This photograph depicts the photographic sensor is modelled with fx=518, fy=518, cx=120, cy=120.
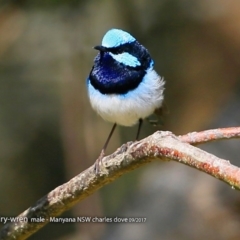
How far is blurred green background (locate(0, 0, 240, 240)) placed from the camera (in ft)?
15.8

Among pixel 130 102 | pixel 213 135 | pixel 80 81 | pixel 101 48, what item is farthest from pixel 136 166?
pixel 80 81

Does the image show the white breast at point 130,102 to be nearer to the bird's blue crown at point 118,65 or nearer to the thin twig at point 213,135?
the bird's blue crown at point 118,65

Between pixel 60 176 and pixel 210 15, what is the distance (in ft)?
7.11

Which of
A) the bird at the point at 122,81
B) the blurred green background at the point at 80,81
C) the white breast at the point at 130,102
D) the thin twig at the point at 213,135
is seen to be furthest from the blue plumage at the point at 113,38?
the blurred green background at the point at 80,81

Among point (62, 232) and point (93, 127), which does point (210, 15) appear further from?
point (62, 232)

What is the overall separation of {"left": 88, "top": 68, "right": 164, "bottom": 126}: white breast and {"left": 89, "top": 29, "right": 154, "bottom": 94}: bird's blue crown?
27mm

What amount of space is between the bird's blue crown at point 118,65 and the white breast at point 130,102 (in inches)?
1.1

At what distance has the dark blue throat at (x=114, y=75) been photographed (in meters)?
2.57

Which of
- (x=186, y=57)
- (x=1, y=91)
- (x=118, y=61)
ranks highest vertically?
(x=186, y=57)

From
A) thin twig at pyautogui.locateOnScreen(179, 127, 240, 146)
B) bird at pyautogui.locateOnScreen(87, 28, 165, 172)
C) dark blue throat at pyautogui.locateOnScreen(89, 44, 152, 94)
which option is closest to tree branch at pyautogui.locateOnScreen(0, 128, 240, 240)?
thin twig at pyautogui.locateOnScreen(179, 127, 240, 146)

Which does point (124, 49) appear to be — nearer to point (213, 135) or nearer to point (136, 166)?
point (136, 166)

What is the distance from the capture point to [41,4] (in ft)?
17.4

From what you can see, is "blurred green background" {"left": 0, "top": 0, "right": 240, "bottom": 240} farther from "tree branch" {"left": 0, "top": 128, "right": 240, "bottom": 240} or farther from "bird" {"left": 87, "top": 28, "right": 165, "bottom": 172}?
"tree branch" {"left": 0, "top": 128, "right": 240, "bottom": 240}

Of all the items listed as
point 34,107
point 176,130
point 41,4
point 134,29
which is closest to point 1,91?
point 34,107
